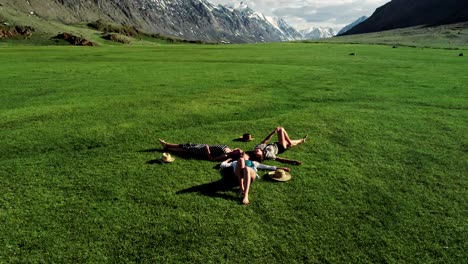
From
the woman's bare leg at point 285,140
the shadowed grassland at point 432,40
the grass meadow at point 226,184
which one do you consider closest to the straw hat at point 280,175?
the grass meadow at point 226,184

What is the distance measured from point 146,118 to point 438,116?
14973 millimetres

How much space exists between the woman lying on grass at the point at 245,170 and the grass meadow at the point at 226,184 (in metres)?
0.31

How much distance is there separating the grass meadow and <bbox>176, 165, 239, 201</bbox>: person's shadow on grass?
0.07 m

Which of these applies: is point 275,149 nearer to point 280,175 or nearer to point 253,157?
point 253,157

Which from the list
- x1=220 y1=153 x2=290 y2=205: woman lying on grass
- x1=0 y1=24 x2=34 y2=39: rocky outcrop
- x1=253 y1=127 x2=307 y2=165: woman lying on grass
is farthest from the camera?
x1=0 y1=24 x2=34 y2=39: rocky outcrop

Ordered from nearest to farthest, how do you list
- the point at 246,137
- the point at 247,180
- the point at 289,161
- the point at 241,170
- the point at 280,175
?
the point at 247,180 → the point at 241,170 → the point at 280,175 → the point at 289,161 → the point at 246,137

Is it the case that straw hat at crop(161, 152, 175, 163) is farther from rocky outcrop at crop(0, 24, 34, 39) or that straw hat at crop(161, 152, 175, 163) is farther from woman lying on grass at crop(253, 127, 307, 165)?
rocky outcrop at crop(0, 24, 34, 39)

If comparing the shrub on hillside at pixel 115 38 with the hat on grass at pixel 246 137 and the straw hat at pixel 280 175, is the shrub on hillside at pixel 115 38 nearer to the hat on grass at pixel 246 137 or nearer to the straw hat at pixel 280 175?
the hat on grass at pixel 246 137

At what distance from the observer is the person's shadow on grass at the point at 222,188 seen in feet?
36.3

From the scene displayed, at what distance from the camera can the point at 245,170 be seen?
11.4 meters

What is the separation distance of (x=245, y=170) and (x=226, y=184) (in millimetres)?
822

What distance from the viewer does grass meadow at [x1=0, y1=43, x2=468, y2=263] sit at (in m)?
8.73

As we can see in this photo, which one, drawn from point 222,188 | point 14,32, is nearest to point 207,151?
point 222,188

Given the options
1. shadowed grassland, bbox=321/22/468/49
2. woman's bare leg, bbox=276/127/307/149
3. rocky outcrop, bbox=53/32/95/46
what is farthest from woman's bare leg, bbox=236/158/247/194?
rocky outcrop, bbox=53/32/95/46
